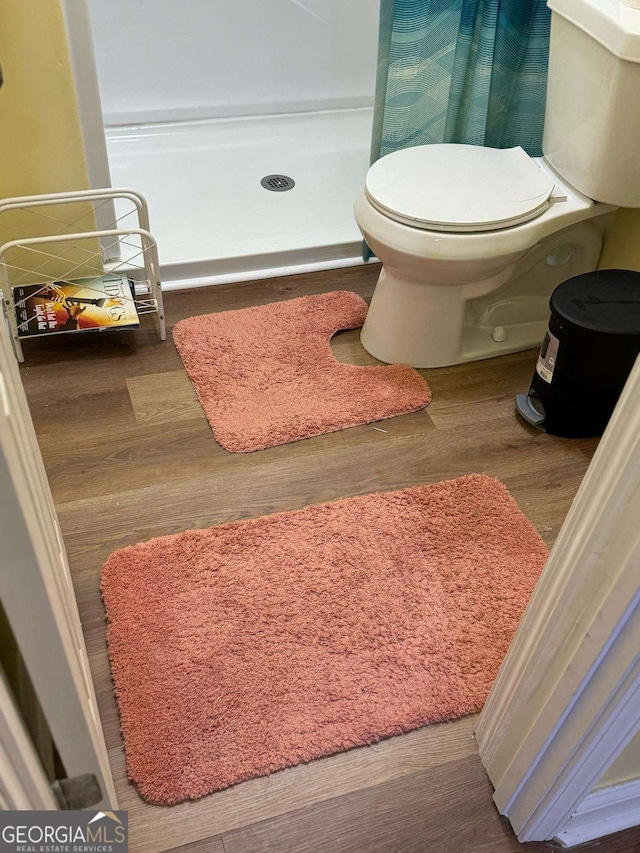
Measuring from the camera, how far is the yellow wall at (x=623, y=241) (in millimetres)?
1949

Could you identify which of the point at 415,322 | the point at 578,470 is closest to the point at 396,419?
the point at 415,322

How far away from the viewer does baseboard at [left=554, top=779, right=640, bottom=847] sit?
1.10 meters

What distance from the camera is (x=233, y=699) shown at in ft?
4.18

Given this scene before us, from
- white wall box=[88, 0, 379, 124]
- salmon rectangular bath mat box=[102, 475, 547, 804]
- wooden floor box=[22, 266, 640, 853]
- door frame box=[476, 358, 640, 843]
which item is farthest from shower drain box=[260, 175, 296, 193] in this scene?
door frame box=[476, 358, 640, 843]

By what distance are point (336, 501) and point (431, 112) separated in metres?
1.14

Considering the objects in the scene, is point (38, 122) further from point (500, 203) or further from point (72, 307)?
point (500, 203)

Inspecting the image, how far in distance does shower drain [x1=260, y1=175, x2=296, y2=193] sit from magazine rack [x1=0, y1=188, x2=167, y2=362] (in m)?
0.65

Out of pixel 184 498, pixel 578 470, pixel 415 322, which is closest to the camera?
pixel 184 498

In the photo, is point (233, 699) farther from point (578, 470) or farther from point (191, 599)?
point (578, 470)

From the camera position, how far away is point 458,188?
1767mm

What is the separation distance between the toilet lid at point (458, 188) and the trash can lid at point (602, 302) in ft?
0.68

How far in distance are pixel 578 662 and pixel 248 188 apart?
81.6 inches

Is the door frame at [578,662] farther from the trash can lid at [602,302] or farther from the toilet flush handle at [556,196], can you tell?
the toilet flush handle at [556,196]

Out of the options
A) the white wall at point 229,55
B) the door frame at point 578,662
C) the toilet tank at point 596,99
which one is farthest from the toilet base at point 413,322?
the white wall at point 229,55
